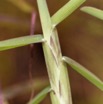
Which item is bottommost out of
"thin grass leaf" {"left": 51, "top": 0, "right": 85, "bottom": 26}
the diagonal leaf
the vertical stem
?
the diagonal leaf

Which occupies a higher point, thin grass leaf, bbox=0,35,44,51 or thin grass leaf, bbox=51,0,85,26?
thin grass leaf, bbox=51,0,85,26

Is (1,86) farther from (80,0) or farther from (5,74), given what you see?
(80,0)

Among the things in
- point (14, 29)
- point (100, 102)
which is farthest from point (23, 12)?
point (100, 102)
